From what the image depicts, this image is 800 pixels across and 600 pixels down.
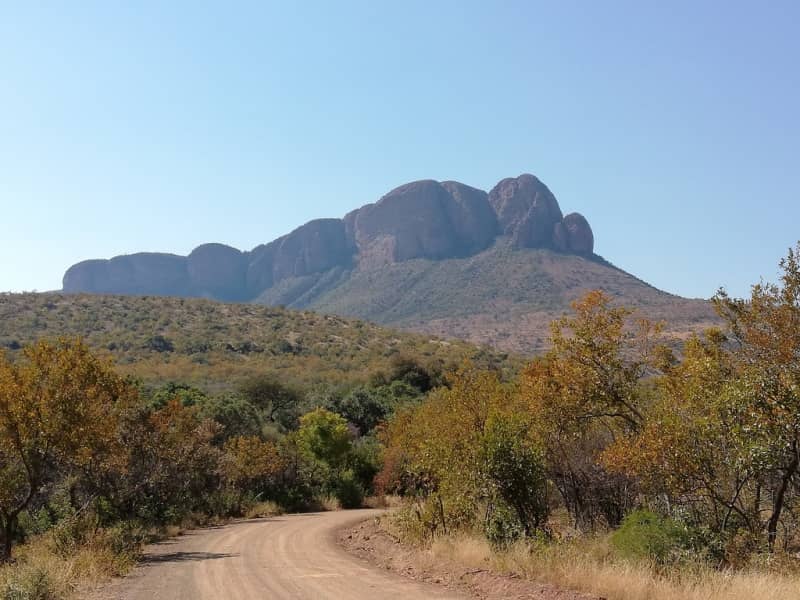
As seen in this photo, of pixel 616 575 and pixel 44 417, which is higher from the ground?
pixel 44 417

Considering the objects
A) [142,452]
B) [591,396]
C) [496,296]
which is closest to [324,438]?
[142,452]

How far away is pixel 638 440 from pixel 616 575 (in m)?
3.55

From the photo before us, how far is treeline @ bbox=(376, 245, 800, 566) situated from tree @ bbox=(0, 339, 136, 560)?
1014cm

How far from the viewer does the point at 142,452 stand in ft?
89.9

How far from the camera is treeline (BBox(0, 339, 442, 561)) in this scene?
19.2 meters

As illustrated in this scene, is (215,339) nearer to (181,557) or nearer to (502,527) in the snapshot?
(181,557)

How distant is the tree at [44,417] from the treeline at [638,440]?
10.1 meters

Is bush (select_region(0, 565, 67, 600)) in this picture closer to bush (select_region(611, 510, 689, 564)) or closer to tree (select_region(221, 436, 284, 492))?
bush (select_region(611, 510, 689, 564))

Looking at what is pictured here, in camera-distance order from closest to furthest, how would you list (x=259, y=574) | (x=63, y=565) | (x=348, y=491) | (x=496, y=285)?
(x=63, y=565) < (x=259, y=574) < (x=348, y=491) < (x=496, y=285)

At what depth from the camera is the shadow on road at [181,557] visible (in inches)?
809

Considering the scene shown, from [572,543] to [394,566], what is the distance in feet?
17.4

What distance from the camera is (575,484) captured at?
20.0 meters

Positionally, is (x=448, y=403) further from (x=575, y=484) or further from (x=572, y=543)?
(x=572, y=543)

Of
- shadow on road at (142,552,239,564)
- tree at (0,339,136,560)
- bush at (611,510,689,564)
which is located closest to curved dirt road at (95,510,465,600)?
shadow on road at (142,552,239,564)
